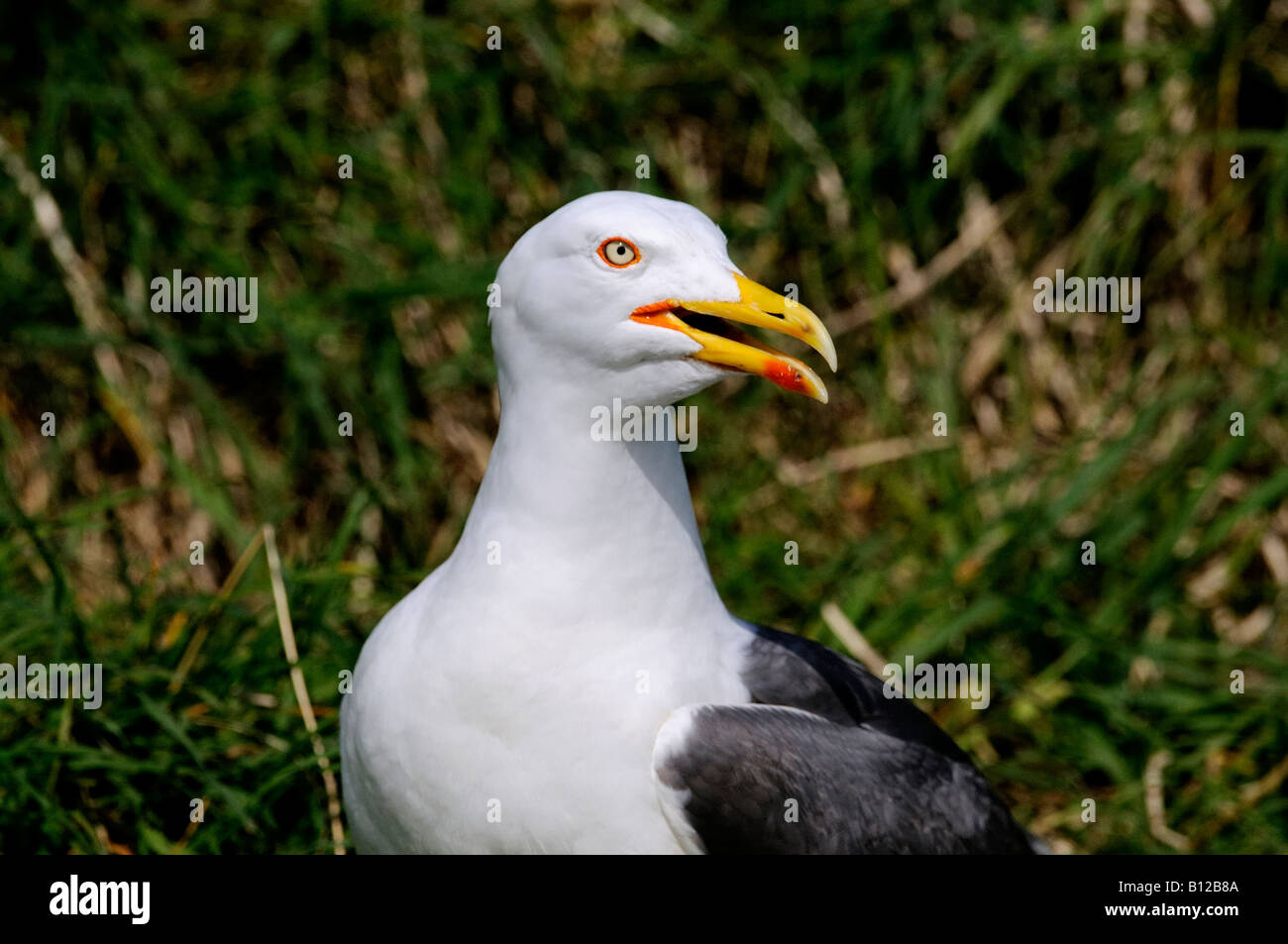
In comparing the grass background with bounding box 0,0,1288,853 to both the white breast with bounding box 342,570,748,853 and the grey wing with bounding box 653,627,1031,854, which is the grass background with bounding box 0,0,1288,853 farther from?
the white breast with bounding box 342,570,748,853

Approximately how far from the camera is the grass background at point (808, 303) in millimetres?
5051

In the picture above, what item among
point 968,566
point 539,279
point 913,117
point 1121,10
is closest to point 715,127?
point 913,117

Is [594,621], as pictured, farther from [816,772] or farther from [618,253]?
[618,253]

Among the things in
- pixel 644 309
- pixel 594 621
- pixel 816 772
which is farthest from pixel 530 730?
pixel 644 309

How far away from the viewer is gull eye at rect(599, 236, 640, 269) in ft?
10.0

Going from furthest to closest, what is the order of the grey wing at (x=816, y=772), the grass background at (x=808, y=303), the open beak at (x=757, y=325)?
the grass background at (x=808, y=303) < the grey wing at (x=816, y=772) < the open beak at (x=757, y=325)

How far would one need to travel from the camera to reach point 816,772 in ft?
10.7

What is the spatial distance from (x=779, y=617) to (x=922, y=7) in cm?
228

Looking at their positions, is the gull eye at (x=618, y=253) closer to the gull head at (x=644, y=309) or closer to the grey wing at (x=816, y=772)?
the gull head at (x=644, y=309)

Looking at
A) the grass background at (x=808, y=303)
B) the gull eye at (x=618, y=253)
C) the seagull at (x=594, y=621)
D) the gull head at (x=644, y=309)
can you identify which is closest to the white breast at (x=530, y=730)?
the seagull at (x=594, y=621)

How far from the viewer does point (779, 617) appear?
5281mm

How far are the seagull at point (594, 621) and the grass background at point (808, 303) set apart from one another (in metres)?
1.38

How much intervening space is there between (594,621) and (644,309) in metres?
0.58
